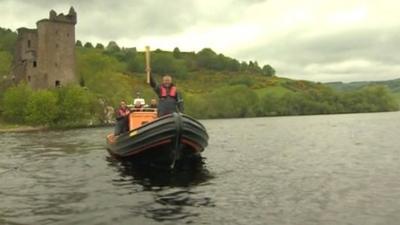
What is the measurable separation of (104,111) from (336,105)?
262ft

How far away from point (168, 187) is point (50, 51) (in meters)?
76.3

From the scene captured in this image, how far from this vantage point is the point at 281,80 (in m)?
192

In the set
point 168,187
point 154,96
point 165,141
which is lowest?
point 168,187

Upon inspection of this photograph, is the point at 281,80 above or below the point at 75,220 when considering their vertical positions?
above

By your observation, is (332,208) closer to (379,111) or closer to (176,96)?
(176,96)

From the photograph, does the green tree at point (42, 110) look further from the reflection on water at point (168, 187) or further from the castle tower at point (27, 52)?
the reflection on water at point (168, 187)

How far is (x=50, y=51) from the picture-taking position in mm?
88938

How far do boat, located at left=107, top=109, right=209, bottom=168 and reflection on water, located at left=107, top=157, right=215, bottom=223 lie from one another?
0.49 meters

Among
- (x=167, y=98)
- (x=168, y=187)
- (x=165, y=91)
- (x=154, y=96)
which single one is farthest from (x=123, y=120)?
(x=154, y=96)

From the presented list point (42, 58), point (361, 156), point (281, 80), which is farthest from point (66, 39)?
point (281, 80)

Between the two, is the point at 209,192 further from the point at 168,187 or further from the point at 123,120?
the point at 123,120

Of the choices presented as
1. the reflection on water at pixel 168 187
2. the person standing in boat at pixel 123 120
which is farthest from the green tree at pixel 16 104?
the reflection on water at pixel 168 187

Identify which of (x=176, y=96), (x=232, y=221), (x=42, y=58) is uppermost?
(x=42, y=58)

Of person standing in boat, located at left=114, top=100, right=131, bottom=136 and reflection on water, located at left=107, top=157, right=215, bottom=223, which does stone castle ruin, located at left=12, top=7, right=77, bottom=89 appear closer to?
person standing in boat, located at left=114, top=100, right=131, bottom=136
